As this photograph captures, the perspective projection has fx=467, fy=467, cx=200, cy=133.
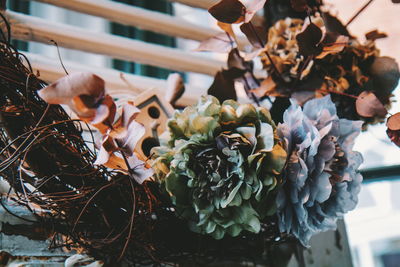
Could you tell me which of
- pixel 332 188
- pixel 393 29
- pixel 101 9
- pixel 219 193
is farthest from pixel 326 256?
pixel 393 29

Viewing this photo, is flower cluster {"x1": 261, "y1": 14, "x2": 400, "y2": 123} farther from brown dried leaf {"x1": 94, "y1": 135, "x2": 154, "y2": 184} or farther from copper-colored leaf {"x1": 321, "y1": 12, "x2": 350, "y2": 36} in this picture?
brown dried leaf {"x1": 94, "y1": 135, "x2": 154, "y2": 184}

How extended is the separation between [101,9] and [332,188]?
2.09ft

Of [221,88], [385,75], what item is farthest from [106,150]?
[385,75]

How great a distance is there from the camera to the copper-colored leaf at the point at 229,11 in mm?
704

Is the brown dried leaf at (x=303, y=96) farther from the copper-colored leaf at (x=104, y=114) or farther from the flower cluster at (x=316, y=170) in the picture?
the copper-colored leaf at (x=104, y=114)

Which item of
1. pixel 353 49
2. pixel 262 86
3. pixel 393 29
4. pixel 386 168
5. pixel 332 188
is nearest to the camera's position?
pixel 332 188

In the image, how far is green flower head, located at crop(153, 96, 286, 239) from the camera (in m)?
0.63

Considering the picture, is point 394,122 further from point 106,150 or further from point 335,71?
→ point 106,150

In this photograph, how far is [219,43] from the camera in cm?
86

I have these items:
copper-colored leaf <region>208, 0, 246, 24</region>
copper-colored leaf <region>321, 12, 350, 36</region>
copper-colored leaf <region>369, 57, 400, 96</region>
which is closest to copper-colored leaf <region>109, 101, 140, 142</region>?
copper-colored leaf <region>208, 0, 246, 24</region>

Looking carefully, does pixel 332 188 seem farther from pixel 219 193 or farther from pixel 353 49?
pixel 353 49

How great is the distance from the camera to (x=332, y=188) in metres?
0.70

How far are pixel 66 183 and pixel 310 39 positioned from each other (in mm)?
441

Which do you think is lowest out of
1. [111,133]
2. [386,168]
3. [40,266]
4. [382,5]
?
[386,168]
